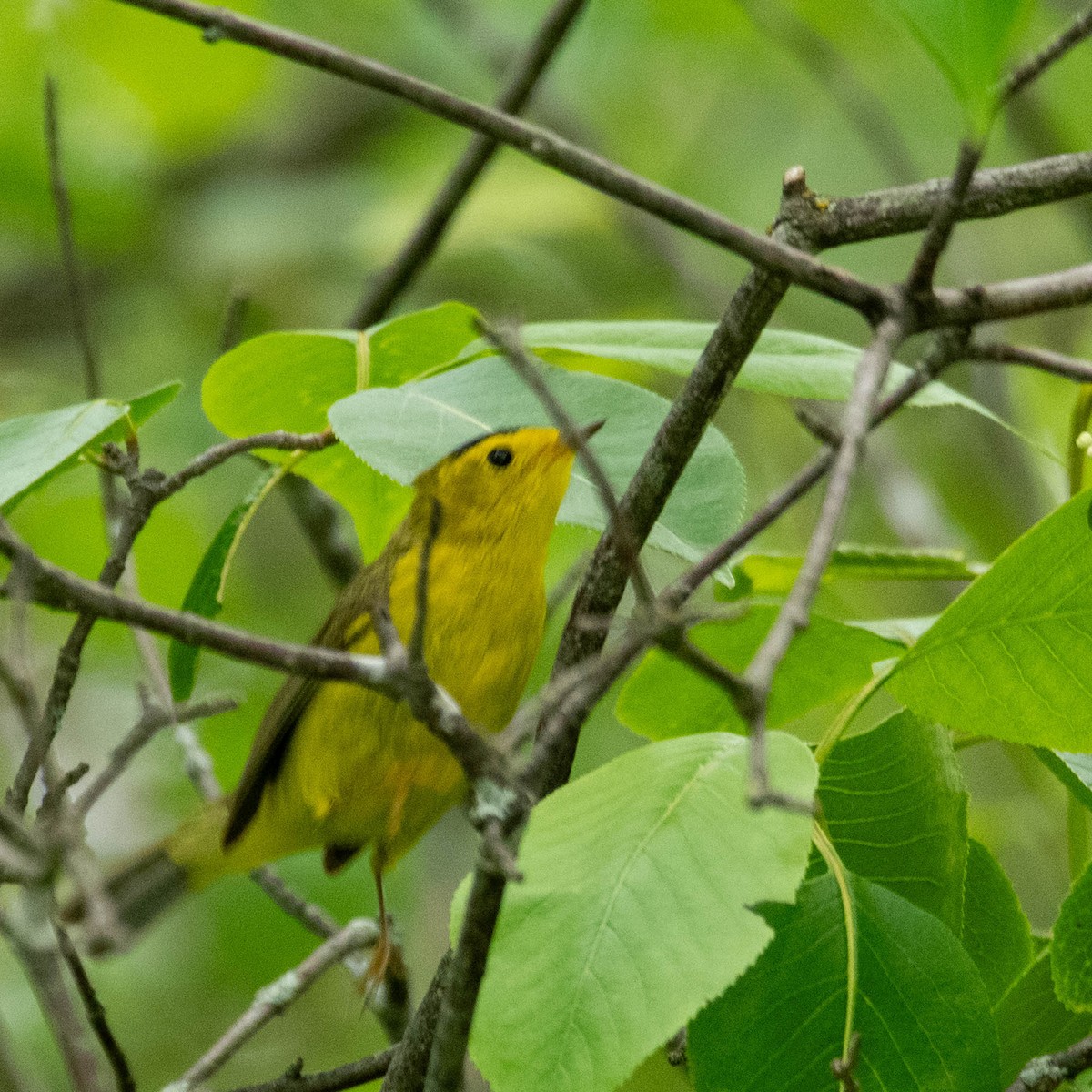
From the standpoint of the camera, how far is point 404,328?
2014 millimetres

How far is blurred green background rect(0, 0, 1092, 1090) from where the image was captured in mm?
4625

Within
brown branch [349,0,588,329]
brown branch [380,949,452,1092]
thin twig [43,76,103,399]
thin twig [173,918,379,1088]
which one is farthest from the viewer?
brown branch [349,0,588,329]

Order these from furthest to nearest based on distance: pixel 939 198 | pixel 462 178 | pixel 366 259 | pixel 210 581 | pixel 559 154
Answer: pixel 366 259
pixel 462 178
pixel 210 581
pixel 939 198
pixel 559 154

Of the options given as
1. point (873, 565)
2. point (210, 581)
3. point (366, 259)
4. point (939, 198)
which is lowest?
point (873, 565)

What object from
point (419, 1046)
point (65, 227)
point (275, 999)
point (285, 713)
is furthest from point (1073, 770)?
point (65, 227)

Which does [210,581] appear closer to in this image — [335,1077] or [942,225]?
[335,1077]

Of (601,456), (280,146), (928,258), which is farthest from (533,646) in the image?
(280,146)

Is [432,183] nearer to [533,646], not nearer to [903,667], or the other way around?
[533,646]

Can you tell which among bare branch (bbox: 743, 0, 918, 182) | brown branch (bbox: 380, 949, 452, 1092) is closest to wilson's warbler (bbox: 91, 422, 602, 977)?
brown branch (bbox: 380, 949, 452, 1092)

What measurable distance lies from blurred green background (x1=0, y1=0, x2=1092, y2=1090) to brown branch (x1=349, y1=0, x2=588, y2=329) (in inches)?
27.3

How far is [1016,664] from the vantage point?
1.61 m

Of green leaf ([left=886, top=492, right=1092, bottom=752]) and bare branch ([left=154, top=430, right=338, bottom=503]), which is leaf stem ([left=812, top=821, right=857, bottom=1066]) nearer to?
green leaf ([left=886, top=492, right=1092, bottom=752])

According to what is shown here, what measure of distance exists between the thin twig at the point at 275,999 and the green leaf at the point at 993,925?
111 cm

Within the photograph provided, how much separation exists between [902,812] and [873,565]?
1.48 ft
